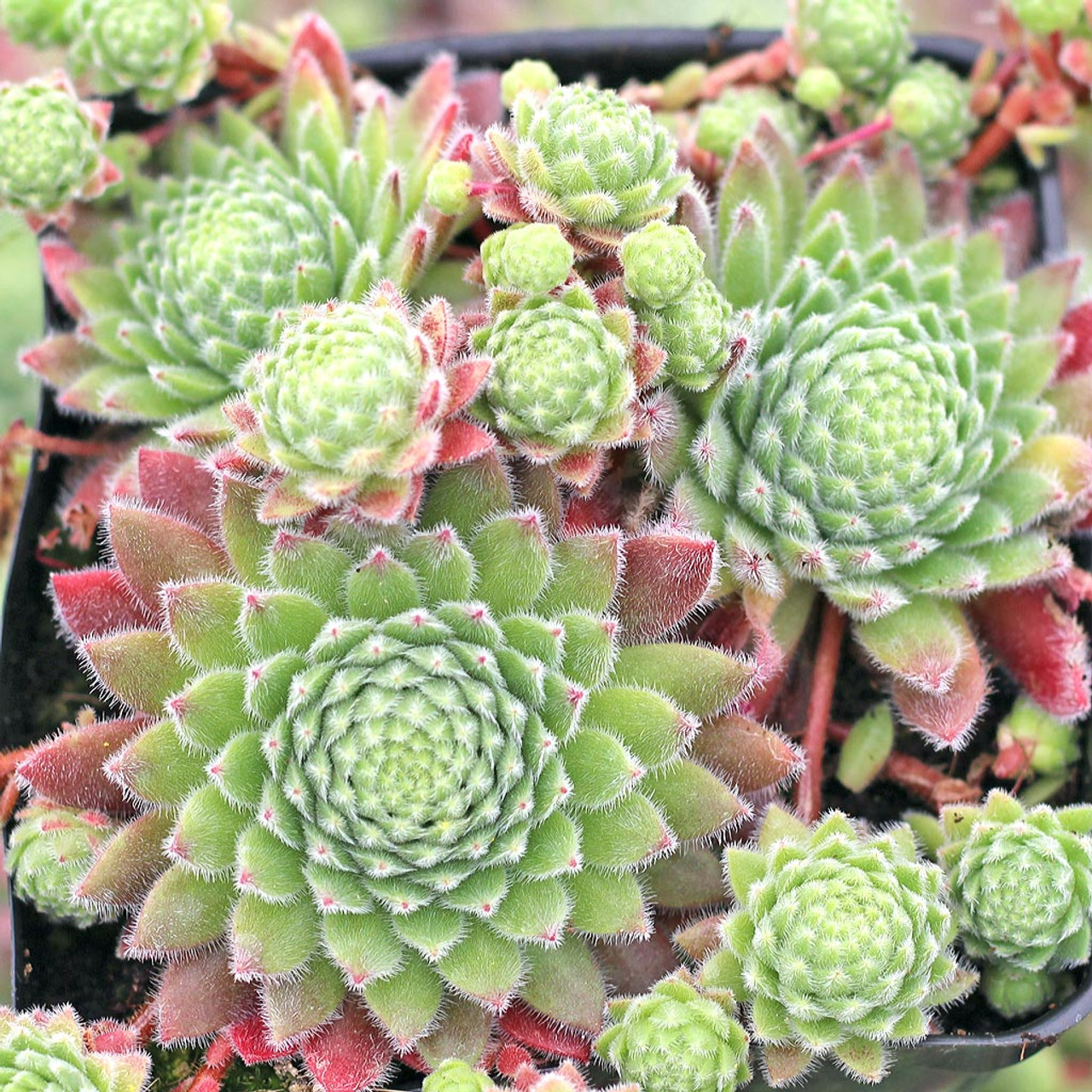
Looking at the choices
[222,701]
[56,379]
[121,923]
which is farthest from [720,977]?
[56,379]

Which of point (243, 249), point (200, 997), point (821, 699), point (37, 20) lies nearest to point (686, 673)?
point (821, 699)

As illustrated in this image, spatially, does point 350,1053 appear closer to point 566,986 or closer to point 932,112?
point 566,986

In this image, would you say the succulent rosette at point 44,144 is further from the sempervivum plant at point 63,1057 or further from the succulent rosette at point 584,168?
the sempervivum plant at point 63,1057

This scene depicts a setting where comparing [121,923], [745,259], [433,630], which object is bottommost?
[121,923]

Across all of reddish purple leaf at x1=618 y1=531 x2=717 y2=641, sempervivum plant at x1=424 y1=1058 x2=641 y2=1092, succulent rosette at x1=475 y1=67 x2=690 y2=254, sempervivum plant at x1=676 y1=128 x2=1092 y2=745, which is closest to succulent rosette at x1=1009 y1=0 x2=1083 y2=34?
sempervivum plant at x1=676 y1=128 x2=1092 y2=745

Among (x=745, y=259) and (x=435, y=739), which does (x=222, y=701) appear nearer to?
(x=435, y=739)

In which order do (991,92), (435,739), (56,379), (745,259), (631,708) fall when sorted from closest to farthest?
(435,739), (631,708), (745,259), (56,379), (991,92)

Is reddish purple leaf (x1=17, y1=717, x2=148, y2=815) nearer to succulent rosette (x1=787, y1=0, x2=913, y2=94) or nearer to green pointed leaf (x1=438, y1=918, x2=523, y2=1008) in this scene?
green pointed leaf (x1=438, y1=918, x2=523, y2=1008)
